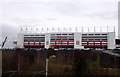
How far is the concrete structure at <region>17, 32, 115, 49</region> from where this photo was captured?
3086 centimetres

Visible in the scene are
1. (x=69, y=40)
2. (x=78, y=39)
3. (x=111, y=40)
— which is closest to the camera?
(x=111, y=40)

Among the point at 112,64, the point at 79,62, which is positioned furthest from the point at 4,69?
the point at 112,64

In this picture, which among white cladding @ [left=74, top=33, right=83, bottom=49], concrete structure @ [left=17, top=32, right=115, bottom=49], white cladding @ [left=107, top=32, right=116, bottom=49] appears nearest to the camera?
white cladding @ [left=107, top=32, right=116, bottom=49]

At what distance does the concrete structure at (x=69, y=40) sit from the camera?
30.9 metres

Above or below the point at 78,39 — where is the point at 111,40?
below

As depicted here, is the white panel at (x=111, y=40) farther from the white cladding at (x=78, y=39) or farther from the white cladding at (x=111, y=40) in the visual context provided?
the white cladding at (x=78, y=39)

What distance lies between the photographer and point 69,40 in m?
31.7

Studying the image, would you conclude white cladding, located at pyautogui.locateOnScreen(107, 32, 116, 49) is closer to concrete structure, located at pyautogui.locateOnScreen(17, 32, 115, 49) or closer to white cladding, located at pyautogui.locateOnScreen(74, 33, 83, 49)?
concrete structure, located at pyautogui.locateOnScreen(17, 32, 115, 49)

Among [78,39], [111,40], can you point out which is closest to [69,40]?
[78,39]

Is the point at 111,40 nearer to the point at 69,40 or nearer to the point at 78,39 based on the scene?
the point at 78,39

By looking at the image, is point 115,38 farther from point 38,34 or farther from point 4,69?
point 4,69

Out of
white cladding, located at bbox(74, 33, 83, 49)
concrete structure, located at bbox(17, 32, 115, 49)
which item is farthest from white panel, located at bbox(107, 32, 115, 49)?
white cladding, located at bbox(74, 33, 83, 49)

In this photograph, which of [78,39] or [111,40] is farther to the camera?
[78,39]

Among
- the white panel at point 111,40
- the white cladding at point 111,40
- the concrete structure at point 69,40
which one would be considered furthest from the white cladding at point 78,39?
the white panel at point 111,40
